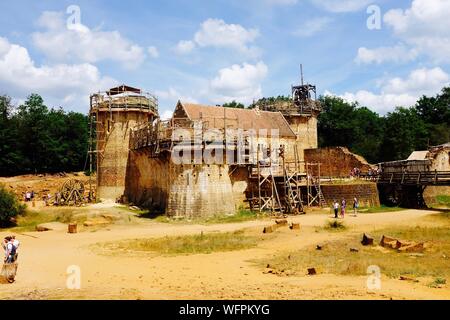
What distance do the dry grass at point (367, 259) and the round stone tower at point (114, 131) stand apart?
24.0 metres

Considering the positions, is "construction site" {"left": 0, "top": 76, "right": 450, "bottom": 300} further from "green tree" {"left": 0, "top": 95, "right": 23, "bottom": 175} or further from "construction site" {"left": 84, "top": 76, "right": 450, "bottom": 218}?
"green tree" {"left": 0, "top": 95, "right": 23, "bottom": 175}

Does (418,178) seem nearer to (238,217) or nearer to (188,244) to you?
(238,217)

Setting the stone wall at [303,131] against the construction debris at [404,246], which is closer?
the construction debris at [404,246]

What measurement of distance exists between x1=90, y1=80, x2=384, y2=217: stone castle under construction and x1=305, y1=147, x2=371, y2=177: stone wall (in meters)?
0.31

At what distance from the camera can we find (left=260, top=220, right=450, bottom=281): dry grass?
14312 millimetres

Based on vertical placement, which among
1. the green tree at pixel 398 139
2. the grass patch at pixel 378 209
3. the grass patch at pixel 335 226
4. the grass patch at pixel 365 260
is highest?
the green tree at pixel 398 139

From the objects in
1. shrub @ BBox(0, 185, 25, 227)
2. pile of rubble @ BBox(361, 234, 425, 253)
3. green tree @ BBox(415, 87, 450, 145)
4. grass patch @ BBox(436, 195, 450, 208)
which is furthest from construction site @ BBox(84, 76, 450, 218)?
green tree @ BBox(415, 87, 450, 145)

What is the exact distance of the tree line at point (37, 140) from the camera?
5574 cm

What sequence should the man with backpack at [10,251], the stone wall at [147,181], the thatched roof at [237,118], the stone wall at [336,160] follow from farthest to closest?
the stone wall at [336,160] → the thatched roof at [237,118] → the stone wall at [147,181] → the man with backpack at [10,251]

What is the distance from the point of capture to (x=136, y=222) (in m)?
29.6

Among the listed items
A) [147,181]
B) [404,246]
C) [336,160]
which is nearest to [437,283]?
[404,246]

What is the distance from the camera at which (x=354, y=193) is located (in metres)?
34.2

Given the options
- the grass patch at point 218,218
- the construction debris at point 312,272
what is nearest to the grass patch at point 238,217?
the grass patch at point 218,218

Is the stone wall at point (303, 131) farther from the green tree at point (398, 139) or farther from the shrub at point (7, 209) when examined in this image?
the shrub at point (7, 209)
